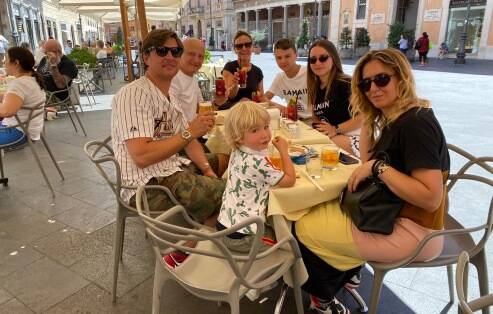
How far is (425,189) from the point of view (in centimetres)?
135

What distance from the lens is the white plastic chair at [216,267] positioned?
4.04ft

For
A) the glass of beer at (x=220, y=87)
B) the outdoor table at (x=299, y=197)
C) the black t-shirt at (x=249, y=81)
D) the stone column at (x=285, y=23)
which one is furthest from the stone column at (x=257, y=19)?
the outdoor table at (x=299, y=197)

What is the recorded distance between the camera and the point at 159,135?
6.75 feet

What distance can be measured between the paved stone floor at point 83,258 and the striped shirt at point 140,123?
657 mm

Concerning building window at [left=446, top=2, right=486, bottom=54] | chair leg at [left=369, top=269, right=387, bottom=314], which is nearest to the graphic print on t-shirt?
chair leg at [left=369, top=269, right=387, bottom=314]

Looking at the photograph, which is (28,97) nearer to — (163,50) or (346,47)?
(163,50)

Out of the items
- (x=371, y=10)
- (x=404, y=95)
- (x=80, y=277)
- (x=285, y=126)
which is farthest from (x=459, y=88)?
(x=371, y=10)

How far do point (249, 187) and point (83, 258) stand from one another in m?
1.56

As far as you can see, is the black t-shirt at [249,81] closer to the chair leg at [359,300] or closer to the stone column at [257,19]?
the chair leg at [359,300]

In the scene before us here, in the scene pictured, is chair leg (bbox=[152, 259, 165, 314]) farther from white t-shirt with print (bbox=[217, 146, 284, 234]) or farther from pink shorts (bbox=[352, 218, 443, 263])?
pink shorts (bbox=[352, 218, 443, 263])

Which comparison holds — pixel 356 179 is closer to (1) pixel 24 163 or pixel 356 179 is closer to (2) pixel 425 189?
(2) pixel 425 189

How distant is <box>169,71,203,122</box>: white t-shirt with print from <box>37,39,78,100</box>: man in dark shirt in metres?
3.70

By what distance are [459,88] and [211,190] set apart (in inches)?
374

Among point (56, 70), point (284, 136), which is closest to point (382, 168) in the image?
point (284, 136)
